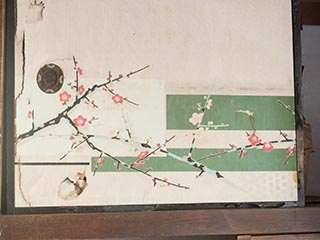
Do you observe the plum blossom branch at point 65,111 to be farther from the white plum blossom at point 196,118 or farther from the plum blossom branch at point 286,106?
the plum blossom branch at point 286,106

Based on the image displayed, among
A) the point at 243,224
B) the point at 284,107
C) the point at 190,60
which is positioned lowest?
the point at 243,224

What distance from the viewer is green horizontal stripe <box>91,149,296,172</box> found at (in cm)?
122

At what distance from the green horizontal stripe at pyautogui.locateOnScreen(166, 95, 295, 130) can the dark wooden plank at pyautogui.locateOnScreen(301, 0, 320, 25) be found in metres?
0.42

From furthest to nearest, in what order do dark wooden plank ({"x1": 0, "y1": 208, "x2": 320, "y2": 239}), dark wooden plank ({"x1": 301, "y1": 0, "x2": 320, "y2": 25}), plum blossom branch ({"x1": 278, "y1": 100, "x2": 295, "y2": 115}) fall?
1. dark wooden plank ({"x1": 301, "y1": 0, "x2": 320, "y2": 25})
2. plum blossom branch ({"x1": 278, "y1": 100, "x2": 295, "y2": 115})
3. dark wooden plank ({"x1": 0, "y1": 208, "x2": 320, "y2": 239})

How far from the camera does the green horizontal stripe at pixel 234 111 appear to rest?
49.2 inches

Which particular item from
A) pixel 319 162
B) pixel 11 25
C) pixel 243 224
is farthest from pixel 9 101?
pixel 319 162

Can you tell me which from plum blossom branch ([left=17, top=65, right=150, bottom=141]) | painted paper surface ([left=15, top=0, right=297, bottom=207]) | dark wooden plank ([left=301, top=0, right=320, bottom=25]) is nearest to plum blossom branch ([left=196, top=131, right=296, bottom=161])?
painted paper surface ([left=15, top=0, right=297, bottom=207])

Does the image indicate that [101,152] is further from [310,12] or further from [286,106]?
[310,12]

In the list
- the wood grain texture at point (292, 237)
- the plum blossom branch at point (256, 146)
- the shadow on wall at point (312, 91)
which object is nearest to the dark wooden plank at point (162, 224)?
the wood grain texture at point (292, 237)

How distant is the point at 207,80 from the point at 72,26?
1.04 feet

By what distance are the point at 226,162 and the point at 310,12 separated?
2.00 feet

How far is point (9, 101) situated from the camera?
3.92 feet

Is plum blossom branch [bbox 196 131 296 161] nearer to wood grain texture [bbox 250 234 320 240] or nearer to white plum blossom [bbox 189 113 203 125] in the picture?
white plum blossom [bbox 189 113 203 125]

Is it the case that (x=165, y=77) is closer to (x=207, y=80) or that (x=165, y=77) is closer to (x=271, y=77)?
(x=207, y=80)
